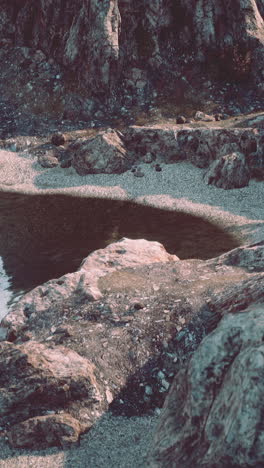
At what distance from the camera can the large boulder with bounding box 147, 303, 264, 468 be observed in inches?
306

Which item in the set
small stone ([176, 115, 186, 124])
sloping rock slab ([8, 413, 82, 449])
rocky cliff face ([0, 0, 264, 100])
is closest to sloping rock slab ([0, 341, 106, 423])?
sloping rock slab ([8, 413, 82, 449])

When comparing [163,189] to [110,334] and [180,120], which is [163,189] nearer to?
[180,120]

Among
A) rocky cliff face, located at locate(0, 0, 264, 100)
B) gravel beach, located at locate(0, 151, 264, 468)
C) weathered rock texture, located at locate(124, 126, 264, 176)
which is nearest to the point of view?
gravel beach, located at locate(0, 151, 264, 468)

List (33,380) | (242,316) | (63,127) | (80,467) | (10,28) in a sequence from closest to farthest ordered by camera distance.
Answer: (242,316)
(80,467)
(33,380)
(63,127)
(10,28)

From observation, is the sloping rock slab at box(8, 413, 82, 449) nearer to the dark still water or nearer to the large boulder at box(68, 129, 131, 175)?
the dark still water

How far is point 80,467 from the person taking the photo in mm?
12430

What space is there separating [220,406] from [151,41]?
69205 millimetres

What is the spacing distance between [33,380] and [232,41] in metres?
66.6

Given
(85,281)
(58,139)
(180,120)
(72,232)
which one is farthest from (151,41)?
(85,281)

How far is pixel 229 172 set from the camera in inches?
1860

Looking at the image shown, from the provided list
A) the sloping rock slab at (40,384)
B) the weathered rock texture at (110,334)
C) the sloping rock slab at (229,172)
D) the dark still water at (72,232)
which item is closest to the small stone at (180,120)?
the sloping rock slab at (229,172)

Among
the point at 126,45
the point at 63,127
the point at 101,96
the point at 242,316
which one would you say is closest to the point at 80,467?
the point at 242,316

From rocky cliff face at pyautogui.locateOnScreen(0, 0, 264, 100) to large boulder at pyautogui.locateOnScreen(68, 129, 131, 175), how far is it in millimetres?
15740

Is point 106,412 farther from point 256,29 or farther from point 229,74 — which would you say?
point 256,29
